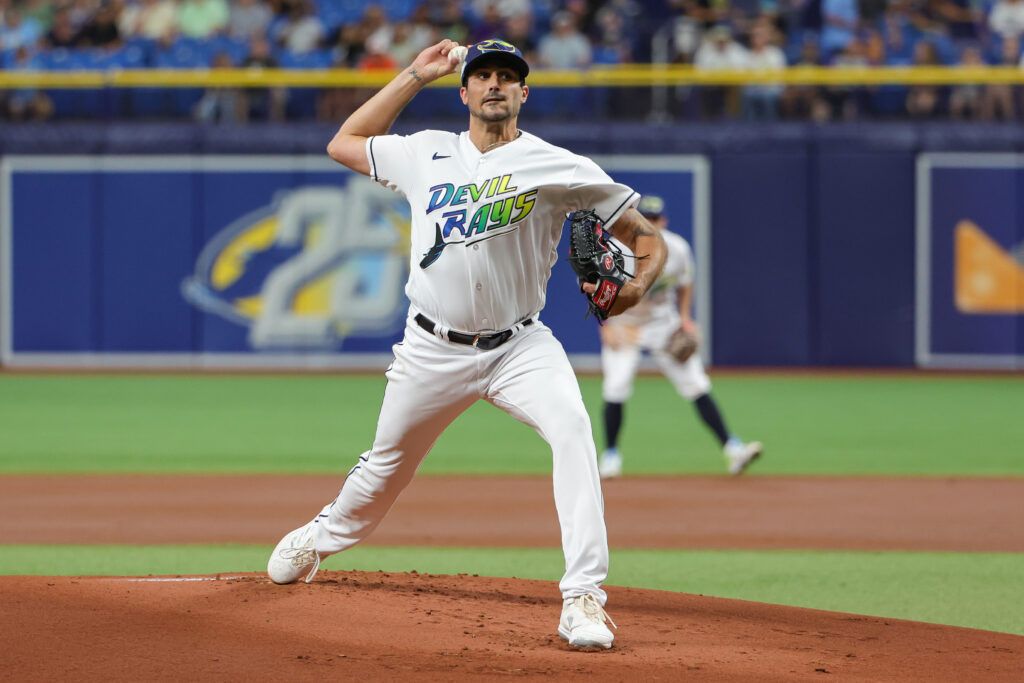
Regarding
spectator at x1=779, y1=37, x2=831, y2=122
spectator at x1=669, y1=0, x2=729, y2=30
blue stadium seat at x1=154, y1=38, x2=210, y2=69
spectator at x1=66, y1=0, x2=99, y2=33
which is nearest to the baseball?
spectator at x1=779, y1=37, x2=831, y2=122

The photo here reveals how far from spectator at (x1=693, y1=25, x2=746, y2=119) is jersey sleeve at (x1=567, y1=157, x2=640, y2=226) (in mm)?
12601

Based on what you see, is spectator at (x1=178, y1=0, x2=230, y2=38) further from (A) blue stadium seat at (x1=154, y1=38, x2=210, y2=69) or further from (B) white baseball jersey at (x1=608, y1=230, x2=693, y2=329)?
(B) white baseball jersey at (x1=608, y1=230, x2=693, y2=329)

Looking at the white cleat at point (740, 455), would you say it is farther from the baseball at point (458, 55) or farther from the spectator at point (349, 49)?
the spectator at point (349, 49)

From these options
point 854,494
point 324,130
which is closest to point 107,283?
point 324,130

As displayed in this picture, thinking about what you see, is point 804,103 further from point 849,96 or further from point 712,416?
point 712,416

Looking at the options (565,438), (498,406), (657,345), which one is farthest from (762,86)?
(565,438)

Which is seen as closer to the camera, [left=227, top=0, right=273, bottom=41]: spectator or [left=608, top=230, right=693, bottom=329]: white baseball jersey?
[left=608, top=230, right=693, bottom=329]: white baseball jersey

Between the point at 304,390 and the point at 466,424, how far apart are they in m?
3.18

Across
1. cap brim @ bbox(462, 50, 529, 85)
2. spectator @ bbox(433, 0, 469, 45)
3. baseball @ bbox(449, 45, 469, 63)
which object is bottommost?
cap brim @ bbox(462, 50, 529, 85)

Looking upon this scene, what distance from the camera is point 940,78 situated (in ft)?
56.2

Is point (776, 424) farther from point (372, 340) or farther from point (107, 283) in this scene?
point (107, 283)

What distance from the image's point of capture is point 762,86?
17406 mm

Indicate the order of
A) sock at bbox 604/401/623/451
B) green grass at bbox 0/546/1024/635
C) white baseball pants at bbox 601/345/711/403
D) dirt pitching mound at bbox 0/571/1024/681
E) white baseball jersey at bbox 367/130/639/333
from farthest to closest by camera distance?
white baseball pants at bbox 601/345/711/403 → sock at bbox 604/401/623/451 → green grass at bbox 0/546/1024/635 → white baseball jersey at bbox 367/130/639/333 → dirt pitching mound at bbox 0/571/1024/681

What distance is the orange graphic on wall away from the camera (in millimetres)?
17344
